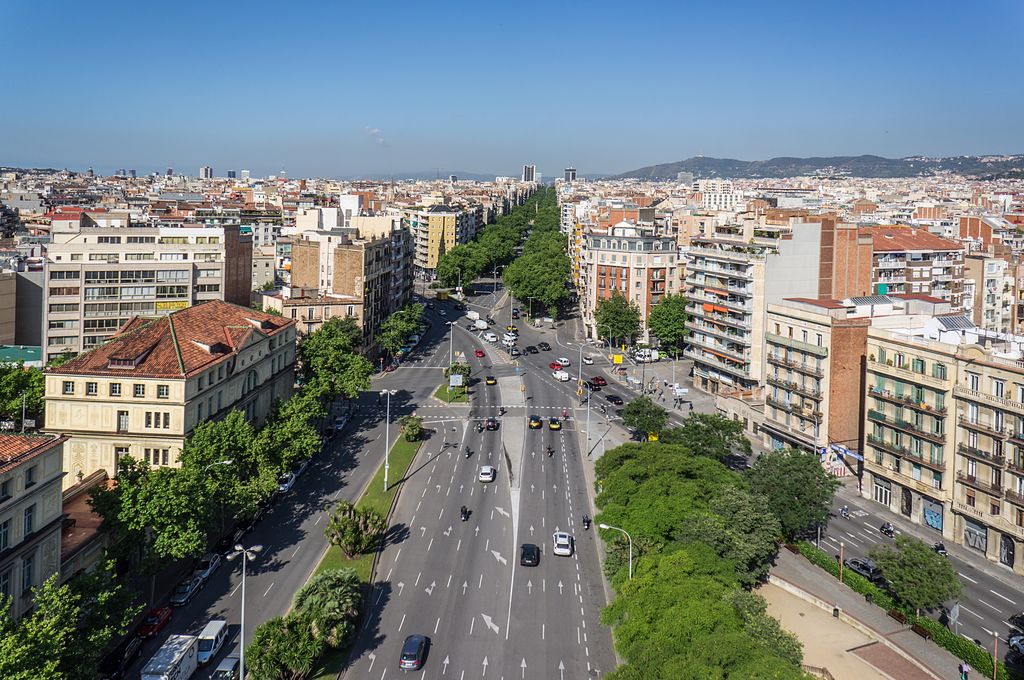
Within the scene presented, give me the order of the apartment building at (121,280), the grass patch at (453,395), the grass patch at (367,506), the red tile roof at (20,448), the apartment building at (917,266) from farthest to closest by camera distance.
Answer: the apartment building at (917,266), the grass patch at (453,395), the apartment building at (121,280), the grass patch at (367,506), the red tile roof at (20,448)

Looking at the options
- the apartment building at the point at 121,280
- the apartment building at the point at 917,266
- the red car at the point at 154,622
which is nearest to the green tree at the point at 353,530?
the red car at the point at 154,622

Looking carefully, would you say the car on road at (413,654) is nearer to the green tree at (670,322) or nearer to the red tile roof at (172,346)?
the red tile roof at (172,346)

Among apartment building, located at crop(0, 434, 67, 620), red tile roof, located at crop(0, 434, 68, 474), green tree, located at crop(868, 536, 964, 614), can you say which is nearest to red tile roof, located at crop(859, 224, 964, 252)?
green tree, located at crop(868, 536, 964, 614)

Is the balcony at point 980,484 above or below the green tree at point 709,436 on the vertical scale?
below

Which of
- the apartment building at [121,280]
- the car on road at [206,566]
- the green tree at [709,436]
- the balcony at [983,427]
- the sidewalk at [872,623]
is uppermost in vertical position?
the apartment building at [121,280]

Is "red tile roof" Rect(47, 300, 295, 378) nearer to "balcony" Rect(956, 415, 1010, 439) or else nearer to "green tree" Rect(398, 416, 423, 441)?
"green tree" Rect(398, 416, 423, 441)

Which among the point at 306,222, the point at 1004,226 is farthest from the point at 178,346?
the point at 1004,226

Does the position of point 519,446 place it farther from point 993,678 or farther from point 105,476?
point 993,678

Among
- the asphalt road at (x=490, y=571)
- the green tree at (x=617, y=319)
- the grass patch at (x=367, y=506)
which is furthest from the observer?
the green tree at (x=617, y=319)
